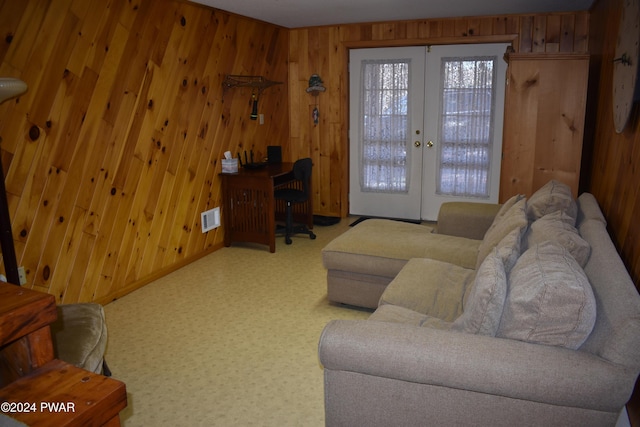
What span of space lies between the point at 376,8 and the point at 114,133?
2665 millimetres

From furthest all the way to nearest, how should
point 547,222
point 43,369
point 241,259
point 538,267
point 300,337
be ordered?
1. point 241,259
2. point 300,337
3. point 547,222
4. point 538,267
5. point 43,369

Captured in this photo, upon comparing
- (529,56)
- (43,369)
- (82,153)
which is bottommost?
(43,369)

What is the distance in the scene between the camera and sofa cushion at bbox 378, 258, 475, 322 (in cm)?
254

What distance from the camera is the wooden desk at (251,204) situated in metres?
4.87

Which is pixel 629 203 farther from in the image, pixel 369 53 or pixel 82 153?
pixel 369 53

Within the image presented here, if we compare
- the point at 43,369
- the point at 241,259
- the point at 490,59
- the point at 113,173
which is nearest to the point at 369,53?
the point at 490,59

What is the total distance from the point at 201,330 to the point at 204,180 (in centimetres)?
187

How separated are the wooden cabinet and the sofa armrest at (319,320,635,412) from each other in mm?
2713

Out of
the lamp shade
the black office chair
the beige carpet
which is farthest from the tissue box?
the lamp shade

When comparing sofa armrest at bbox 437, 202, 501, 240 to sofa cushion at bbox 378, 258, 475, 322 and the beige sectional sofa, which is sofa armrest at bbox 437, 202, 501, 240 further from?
the beige sectional sofa

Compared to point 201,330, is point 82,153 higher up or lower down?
Answer: higher up

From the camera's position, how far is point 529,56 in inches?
156

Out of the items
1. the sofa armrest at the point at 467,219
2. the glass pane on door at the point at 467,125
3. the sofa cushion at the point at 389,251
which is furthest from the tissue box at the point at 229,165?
the glass pane on door at the point at 467,125

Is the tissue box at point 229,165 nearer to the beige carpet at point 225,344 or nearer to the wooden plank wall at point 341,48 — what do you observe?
the beige carpet at point 225,344
